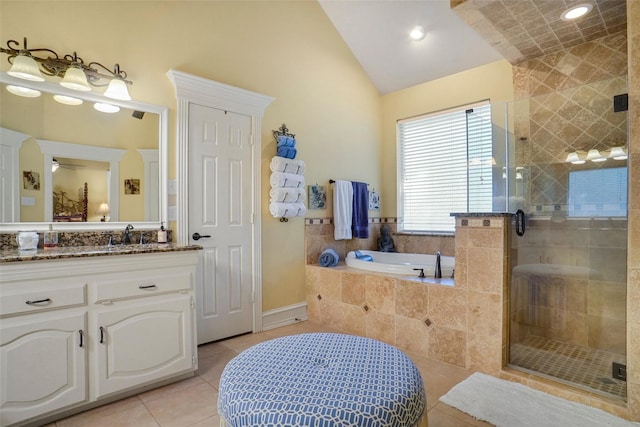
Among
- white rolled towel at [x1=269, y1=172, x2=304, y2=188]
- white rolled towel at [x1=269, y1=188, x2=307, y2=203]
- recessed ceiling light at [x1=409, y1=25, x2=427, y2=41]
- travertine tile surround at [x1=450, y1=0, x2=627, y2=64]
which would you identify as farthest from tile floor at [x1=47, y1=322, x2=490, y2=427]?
recessed ceiling light at [x1=409, y1=25, x2=427, y2=41]

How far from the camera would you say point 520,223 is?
244cm

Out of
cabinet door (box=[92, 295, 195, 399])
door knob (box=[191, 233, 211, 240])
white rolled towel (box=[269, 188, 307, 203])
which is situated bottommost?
cabinet door (box=[92, 295, 195, 399])

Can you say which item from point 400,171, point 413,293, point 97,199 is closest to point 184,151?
point 97,199

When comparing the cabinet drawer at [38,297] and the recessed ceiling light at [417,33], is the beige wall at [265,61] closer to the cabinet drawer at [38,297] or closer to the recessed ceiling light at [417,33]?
the recessed ceiling light at [417,33]

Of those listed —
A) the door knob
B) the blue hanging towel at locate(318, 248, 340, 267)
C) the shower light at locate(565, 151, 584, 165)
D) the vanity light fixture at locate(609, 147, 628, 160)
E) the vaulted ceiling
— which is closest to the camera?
the vanity light fixture at locate(609, 147, 628, 160)

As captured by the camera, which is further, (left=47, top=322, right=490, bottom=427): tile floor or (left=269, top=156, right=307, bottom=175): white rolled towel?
(left=269, top=156, right=307, bottom=175): white rolled towel

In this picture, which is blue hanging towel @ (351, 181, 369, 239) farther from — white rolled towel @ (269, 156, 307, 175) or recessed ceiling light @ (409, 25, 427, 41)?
recessed ceiling light @ (409, 25, 427, 41)

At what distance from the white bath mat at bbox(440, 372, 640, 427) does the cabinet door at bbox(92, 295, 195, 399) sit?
167cm

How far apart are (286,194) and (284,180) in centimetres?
13

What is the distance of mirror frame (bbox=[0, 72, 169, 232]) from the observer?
202 centimetres

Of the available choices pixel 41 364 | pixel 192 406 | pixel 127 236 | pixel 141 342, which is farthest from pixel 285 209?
pixel 41 364

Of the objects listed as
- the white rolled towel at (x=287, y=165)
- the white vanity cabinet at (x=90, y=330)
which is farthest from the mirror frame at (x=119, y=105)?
the white rolled towel at (x=287, y=165)

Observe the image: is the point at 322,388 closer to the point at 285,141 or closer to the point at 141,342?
the point at 141,342

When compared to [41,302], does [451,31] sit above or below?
above
